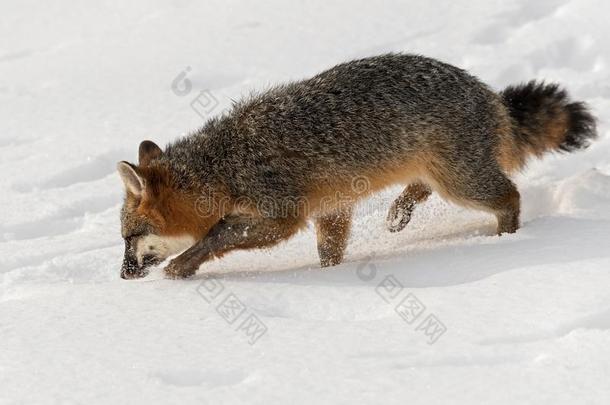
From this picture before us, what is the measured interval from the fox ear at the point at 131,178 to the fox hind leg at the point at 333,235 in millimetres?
1746

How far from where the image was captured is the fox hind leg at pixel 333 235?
28.5 feet

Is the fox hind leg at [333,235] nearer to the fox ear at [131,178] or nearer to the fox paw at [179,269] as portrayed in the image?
the fox paw at [179,269]

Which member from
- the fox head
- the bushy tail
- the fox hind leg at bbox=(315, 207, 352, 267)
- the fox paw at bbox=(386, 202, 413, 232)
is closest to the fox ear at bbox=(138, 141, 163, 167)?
the fox head

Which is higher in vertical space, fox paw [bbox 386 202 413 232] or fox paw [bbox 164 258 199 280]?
fox paw [bbox 164 258 199 280]

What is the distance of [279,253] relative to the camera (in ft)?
30.0

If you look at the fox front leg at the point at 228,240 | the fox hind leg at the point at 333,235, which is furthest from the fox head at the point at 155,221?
the fox hind leg at the point at 333,235

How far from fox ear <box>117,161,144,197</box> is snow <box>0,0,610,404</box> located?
90 cm

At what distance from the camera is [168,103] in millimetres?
12492

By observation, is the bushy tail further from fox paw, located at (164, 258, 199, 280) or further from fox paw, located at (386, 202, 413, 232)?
fox paw, located at (164, 258, 199, 280)

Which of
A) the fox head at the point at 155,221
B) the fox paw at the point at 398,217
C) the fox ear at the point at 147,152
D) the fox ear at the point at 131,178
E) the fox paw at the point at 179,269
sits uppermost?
the fox ear at the point at 147,152

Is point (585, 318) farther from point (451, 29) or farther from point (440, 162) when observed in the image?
point (451, 29)

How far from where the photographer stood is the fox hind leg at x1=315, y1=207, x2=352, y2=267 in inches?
342

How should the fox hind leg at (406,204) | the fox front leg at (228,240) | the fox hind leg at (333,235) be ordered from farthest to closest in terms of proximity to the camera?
the fox hind leg at (406,204) < the fox hind leg at (333,235) < the fox front leg at (228,240)

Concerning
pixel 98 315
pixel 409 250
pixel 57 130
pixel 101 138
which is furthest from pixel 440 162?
pixel 57 130
